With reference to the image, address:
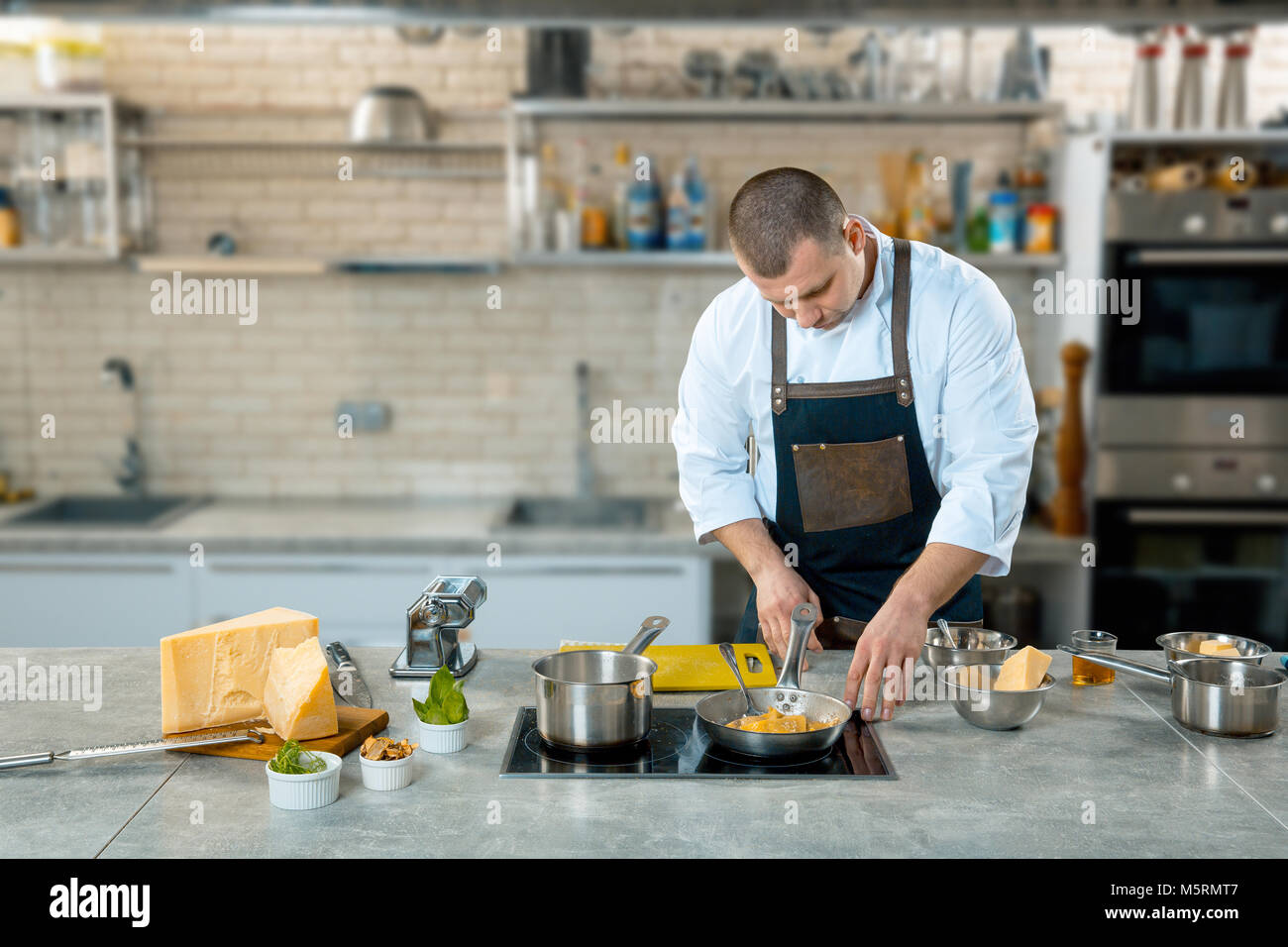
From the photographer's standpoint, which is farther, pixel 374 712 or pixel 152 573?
pixel 152 573

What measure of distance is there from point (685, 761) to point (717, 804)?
17 cm

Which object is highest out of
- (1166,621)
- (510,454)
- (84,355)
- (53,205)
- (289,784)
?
(53,205)

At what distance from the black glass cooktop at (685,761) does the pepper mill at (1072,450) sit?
2.66m

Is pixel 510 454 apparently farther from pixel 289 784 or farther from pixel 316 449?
pixel 289 784

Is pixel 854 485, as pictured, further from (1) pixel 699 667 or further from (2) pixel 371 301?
(2) pixel 371 301

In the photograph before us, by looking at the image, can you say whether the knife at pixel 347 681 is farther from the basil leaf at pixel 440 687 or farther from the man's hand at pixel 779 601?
the man's hand at pixel 779 601

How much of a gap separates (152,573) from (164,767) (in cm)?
257

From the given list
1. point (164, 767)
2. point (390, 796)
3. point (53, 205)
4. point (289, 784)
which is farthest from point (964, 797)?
point (53, 205)

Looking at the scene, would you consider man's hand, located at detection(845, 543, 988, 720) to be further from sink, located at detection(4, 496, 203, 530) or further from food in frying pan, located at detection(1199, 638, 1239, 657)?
sink, located at detection(4, 496, 203, 530)

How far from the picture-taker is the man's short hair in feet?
7.42

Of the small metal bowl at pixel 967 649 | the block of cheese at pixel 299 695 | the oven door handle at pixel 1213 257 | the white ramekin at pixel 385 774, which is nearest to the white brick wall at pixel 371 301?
the oven door handle at pixel 1213 257

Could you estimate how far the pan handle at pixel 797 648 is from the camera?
210 cm

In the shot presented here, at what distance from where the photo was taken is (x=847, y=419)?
2.70 m
